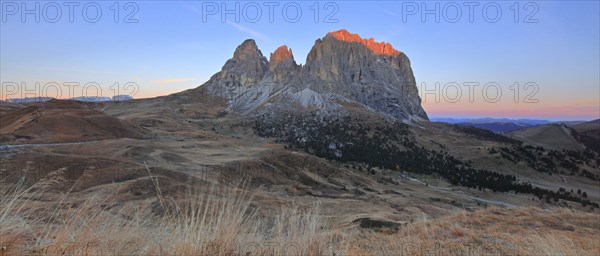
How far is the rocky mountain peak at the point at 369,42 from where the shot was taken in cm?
11450

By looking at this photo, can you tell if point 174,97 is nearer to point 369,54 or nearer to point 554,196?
point 369,54

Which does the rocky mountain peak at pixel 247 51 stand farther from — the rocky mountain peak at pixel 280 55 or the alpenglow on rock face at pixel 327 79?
the rocky mountain peak at pixel 280 55

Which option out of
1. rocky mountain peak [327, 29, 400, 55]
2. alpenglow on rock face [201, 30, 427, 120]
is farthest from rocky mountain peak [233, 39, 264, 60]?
rocky mountain peak [327, 29, 400, 55]

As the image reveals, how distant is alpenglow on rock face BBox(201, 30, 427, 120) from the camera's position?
8969 centimetres

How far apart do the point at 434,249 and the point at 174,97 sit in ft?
356

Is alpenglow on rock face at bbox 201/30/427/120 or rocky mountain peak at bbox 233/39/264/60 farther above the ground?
rocky mountain peak at bbox 233/39/264/60

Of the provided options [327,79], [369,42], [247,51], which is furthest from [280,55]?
[369,42]

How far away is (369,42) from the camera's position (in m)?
124

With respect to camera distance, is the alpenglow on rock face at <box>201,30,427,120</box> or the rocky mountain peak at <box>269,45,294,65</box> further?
the rocky mountain peak at <box>269,45,294,65</box>

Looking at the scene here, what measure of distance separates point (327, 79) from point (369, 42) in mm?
33305

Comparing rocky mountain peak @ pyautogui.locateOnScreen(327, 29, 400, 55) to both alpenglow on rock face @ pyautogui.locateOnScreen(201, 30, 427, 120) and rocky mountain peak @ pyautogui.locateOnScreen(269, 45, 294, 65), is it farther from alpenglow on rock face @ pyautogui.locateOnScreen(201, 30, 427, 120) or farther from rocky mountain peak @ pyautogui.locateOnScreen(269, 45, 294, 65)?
rocky mountain peak @ pyautogui.locateOnScreen(269, 45, 294, 65)

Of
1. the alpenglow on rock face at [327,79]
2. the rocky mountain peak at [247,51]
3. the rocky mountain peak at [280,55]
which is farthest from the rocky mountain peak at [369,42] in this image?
the rocky mountain peak at [247,51]

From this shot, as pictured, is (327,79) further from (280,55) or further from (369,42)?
(369,42)

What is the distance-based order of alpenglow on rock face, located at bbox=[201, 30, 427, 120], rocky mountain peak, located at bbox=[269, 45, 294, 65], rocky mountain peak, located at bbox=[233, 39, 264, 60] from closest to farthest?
alpenglow on rock face, located at bbox=[201, 30, 427, 120]
rocky mountain peak, located at bbox=[269, 45, 294, 65]
rocky mountain peak, located at bbox=[233, 39, 264, 60]
